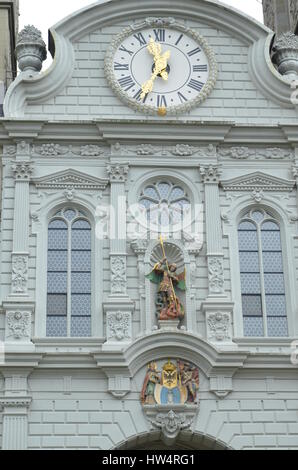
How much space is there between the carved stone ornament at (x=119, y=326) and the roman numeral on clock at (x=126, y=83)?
544cm

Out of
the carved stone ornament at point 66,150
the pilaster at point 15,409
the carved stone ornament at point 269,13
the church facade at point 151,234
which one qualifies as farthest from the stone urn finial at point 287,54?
the pilaster at point 15,409

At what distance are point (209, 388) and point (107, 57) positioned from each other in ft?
26.0

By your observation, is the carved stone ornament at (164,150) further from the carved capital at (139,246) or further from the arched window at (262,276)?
the carved capital at (139,246)

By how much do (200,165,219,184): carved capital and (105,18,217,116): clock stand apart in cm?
155

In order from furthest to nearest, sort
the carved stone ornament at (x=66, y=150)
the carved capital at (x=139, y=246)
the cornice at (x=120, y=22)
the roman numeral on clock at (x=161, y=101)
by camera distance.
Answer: the roman numeral on clock at (x=161, y=101), the cornice at (x=120, y=22), the carved stone ornament at (x=66, y=150), the carved capital at (x=139, y=246)

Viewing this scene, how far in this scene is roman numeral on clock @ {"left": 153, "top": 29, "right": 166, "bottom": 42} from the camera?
2628cm

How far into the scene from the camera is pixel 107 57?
25.8 m

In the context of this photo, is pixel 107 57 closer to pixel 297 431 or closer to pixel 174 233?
pixel 174 233

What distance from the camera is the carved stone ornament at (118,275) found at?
23250 millimetres

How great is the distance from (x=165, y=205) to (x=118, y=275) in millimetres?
2111

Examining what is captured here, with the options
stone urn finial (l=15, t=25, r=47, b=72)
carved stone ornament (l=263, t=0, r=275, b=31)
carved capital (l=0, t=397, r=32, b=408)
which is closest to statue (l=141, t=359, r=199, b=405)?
carved capital (l=0, t=397, r=32, b=408)
